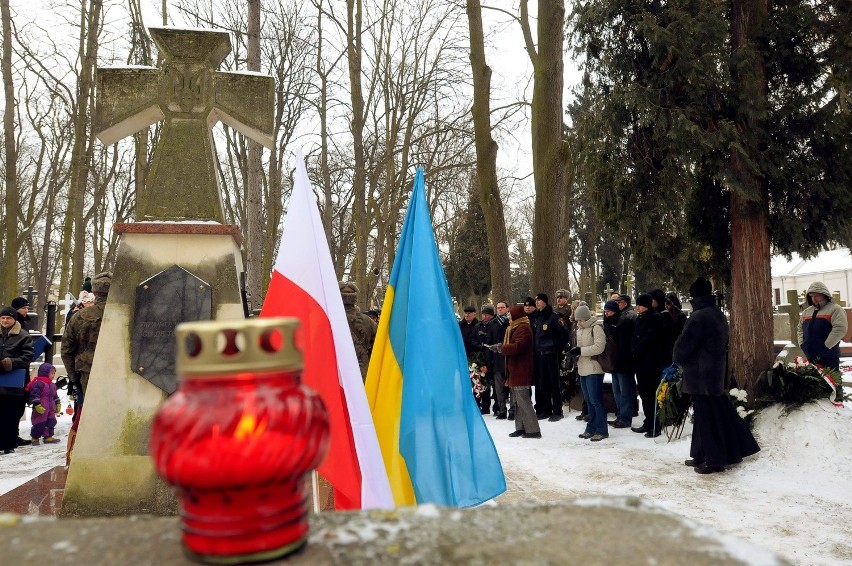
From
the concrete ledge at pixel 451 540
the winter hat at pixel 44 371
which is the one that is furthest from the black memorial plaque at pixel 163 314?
the winter hat at pixel 44 371

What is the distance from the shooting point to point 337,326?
125 inches

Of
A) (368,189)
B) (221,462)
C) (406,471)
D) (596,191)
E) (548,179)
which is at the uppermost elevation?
(368,189)

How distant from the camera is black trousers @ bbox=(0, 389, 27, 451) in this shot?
8570 mm

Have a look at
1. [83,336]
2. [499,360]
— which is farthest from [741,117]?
[83,336]

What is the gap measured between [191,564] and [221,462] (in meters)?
0.17

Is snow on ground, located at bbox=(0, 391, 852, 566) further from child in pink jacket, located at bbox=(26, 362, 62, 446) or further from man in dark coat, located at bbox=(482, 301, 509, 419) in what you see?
man in dark coat, located at bbox=(482, 301, 509, 419)

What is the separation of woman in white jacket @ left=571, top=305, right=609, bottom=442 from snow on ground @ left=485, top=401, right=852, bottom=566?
15.7 inches

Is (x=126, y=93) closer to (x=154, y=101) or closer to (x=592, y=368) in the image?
(x=154, y=101)

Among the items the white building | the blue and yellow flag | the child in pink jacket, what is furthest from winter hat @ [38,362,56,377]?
the white building

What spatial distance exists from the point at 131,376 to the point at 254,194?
846cm

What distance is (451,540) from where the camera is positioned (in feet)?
3.56

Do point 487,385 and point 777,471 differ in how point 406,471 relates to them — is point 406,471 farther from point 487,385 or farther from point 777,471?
point 487,385

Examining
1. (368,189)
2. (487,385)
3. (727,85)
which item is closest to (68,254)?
(368,189)

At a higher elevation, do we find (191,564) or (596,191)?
(596,191)
